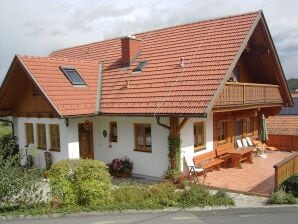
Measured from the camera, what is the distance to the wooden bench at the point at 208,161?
15879 mm

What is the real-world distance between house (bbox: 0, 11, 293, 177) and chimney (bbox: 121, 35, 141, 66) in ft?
0.16

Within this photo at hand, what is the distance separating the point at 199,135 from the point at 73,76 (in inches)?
255

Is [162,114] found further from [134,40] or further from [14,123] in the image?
[14,123]

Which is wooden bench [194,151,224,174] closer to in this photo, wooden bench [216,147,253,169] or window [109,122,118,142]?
wooden bench [216,147,253,169]

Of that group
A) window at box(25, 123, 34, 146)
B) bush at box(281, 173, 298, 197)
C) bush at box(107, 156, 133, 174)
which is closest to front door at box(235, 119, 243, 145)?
bush at box(107, 156, 133, 174)

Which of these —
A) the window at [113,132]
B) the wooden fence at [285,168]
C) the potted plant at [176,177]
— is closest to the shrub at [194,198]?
the potted plant at [176,177]

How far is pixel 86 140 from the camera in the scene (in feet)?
57.5

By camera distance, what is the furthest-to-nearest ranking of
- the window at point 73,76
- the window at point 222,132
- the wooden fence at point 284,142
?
the wooden fence at point 284,142 < the window at point 222,132 < the window at point 73,76

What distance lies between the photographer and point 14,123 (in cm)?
1950

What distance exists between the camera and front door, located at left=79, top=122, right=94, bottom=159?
17203 mm

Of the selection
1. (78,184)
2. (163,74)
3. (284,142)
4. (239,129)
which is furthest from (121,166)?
(284,142)

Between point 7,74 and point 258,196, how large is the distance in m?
11.7

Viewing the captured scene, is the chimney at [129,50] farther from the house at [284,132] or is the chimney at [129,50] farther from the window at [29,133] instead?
the house at [284,132]

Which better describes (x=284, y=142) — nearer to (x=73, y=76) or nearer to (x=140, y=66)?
(x=140, y=66)
